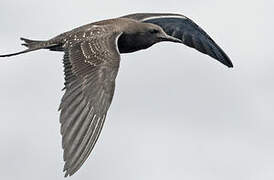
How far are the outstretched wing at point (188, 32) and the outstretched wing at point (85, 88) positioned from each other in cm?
383

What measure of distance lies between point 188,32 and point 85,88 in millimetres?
6204

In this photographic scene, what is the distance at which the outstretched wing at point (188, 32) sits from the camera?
22.5 metres

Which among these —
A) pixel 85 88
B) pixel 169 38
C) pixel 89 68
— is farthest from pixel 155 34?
pixel 85 88

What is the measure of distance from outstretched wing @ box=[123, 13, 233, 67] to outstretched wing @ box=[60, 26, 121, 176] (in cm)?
383

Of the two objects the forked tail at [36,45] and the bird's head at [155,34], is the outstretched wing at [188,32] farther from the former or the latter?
the forked tail at [36,45]

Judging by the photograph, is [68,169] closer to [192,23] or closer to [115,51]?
[115,51]

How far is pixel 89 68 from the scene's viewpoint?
17516 millimetres

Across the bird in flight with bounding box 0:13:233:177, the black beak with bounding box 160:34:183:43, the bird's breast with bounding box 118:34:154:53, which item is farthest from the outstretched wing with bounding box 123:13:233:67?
the bird's breast with bounding box 118:34:154:53

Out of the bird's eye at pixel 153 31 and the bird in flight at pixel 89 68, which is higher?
the bird in flight at pixel 89 68

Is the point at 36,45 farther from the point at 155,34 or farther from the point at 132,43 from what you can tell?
the point at 155,34

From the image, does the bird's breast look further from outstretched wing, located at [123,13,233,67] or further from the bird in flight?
outstretched wing, located at [123,13,233,67]

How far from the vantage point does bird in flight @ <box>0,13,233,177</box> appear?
1586cm

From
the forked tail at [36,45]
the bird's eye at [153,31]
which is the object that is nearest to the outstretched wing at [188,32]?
Result: the bird's eye at [153,31]

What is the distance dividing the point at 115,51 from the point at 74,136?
2.45 metres
